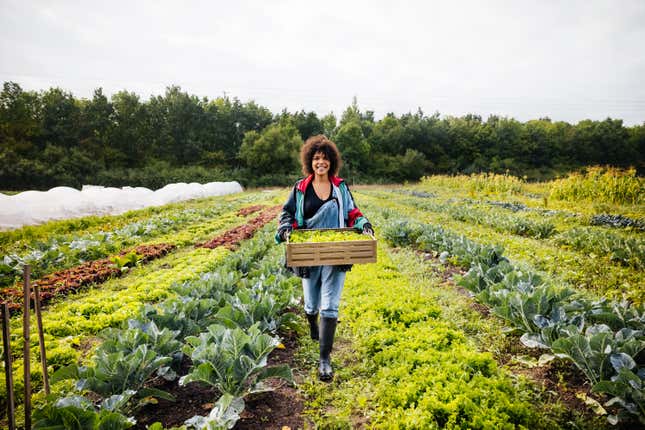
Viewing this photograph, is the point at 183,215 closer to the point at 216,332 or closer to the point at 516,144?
the point at 216,332

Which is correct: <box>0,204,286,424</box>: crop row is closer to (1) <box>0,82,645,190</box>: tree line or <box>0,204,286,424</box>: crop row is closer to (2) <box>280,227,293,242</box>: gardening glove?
(2) <box>280,227,293,242</box>: gardening glove

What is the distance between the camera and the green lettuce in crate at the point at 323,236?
3.14 m

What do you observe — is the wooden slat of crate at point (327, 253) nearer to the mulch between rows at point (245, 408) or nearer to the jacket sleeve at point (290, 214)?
the jacket sleeve at point (290, 214)

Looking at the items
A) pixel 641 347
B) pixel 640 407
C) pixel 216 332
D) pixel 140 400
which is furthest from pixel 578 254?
pixel 140 400

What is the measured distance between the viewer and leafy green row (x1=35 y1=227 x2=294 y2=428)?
7.70 ft

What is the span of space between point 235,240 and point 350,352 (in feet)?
22.5

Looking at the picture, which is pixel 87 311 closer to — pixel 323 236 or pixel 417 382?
pixel 323 236

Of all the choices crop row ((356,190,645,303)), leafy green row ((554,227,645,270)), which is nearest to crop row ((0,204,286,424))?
crop row ((356,190,645,303))

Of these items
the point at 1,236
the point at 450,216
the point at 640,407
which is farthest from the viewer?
the point at 450,216

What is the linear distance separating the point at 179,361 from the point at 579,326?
14.0 feet

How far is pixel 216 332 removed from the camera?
3.08 meters

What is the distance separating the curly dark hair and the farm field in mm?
1822

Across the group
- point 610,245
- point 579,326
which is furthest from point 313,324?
point 610,245

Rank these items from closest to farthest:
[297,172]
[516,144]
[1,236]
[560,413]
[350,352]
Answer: [560,413]
[350,352]
[1,236]
[297,172]
[516,144]
